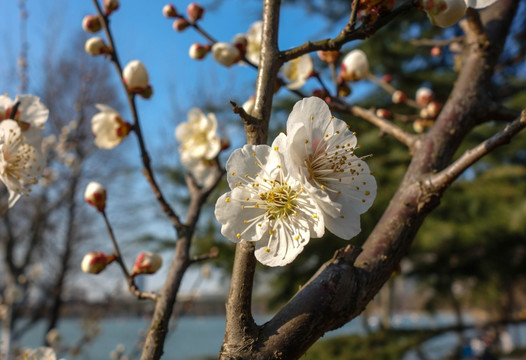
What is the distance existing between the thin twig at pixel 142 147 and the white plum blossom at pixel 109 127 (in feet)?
0.36

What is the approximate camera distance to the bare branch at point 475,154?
572mm

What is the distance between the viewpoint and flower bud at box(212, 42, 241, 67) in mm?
1006

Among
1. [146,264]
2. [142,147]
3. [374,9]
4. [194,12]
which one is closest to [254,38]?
[194,12]

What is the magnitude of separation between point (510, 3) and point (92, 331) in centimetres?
404

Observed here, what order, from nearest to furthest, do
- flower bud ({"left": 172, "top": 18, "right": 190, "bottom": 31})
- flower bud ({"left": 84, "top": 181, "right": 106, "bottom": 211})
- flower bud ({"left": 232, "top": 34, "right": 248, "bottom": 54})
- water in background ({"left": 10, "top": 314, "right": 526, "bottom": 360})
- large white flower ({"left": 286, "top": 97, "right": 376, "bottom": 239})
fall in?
large white flower ({"left": 286, "top": 97, "right": 376, "bottom": 239}) → flower bud ({"left": 84, "top": 181, "right": 106, "bottom": 211}) → flower bud ({"left": 232, "top": 34, "right": 248, "bottom": 54}) → flower bud ({"left": 172, "top": 18, "right": 190, "bottom": 31}) → water in background ({"left": 10, "top": 314, "right": 526, "bottom": 360})

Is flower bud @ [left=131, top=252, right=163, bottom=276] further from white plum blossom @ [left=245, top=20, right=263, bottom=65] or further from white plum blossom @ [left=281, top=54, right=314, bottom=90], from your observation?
white plum blossom @ [left=245, top=20, right=263, bottom=65]

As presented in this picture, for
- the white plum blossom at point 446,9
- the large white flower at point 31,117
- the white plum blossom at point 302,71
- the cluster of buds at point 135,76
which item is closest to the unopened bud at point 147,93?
the cluster of buds at point 135,76

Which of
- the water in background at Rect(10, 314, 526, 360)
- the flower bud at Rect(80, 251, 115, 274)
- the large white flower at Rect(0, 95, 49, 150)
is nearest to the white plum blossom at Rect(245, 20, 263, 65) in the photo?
the large white flower at Rect(0, 95, 49, 150)

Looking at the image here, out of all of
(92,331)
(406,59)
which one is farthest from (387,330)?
(406,59)

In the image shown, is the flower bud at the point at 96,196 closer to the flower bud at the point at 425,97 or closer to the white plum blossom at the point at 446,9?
the white plum blossom at the point at 446,9

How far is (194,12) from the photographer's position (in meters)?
1.11

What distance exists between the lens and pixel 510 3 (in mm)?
1063

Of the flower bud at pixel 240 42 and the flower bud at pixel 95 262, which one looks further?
the flower bud at pixel 240 42

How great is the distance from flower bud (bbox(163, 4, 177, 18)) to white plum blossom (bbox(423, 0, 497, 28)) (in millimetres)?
760
